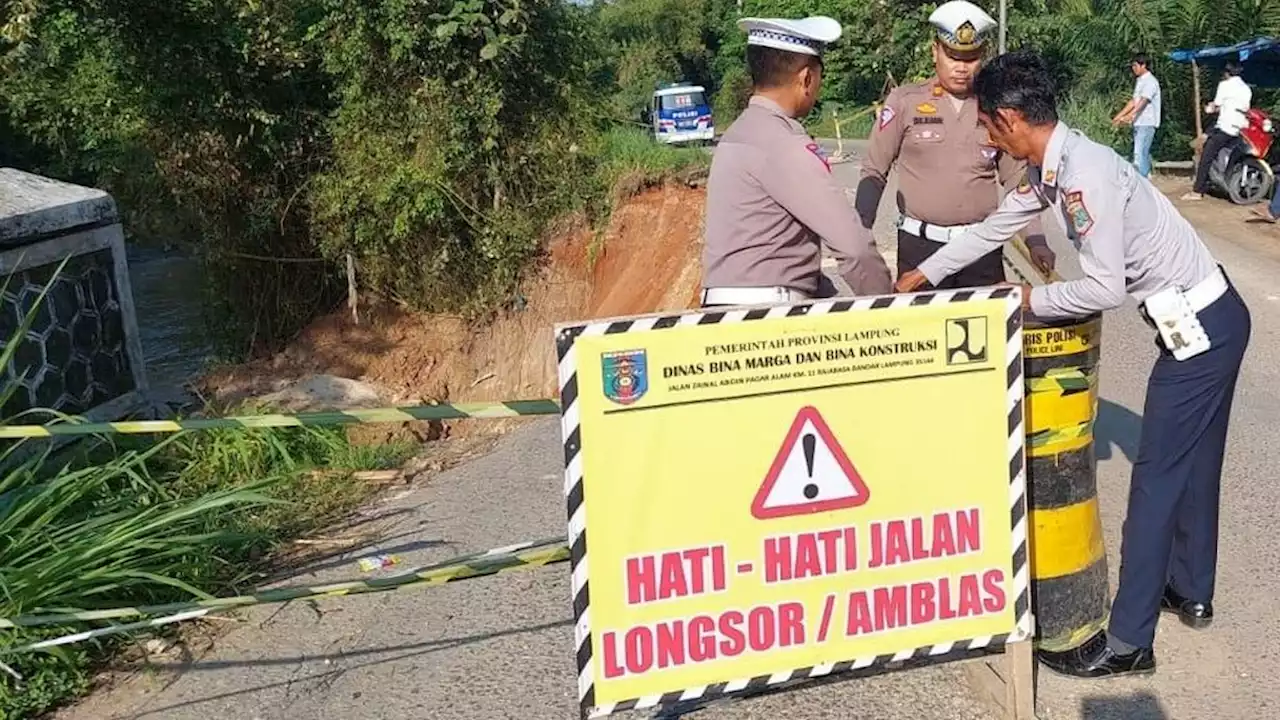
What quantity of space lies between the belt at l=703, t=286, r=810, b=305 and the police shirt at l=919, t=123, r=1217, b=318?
742mm

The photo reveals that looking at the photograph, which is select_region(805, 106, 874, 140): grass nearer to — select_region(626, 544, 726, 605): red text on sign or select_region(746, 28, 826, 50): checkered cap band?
select_region(746, 28, 826, 50): checkered cap band

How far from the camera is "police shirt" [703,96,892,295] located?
Result: 3.43 meters

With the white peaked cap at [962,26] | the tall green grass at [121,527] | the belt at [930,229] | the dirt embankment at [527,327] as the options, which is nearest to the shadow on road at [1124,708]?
the belt at [930,229]

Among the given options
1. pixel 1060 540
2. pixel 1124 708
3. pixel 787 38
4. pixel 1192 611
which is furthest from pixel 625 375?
pixel 1192 611

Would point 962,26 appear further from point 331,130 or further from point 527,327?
point 331,130

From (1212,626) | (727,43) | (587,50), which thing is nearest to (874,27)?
(727,43)

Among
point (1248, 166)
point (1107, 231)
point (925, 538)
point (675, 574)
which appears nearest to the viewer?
point (675, 574)

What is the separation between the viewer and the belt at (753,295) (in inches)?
143

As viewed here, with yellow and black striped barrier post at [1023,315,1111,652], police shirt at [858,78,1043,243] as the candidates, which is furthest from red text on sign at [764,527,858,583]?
police shirt at [858,78,1043,243]

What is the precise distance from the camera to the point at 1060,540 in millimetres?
3469

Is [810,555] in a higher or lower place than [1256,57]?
lower

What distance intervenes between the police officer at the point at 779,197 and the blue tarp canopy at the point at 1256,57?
14.6 m

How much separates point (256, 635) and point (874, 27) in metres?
31.4

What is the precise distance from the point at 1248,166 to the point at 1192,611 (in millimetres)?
12248
